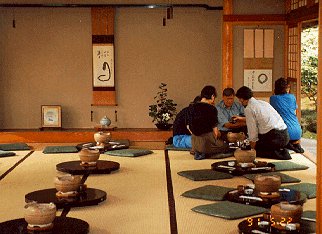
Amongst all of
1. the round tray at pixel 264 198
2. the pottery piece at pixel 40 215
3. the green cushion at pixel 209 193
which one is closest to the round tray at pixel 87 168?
the green cushion at pixel 209 193

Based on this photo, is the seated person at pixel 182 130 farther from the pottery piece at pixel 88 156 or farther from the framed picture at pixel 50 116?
the framed picture at pixel 50 116

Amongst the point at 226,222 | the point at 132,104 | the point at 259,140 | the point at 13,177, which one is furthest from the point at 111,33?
the point at 226,222

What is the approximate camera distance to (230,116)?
833cm

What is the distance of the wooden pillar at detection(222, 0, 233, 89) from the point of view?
30.7 feet

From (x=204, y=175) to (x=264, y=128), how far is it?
5.22 ft

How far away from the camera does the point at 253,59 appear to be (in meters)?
9.50

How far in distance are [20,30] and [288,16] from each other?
4217mm

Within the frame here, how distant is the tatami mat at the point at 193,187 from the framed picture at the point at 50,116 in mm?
3017

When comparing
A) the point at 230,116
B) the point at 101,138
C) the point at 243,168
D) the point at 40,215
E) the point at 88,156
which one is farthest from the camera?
the point at 230,116

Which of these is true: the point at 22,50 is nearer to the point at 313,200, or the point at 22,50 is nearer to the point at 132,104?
the point at 132,104

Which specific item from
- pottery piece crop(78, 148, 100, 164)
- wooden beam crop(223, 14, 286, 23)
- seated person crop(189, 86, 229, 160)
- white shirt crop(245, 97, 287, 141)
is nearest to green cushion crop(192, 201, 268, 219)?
pottery piece crop(78, 148, 100, 164)

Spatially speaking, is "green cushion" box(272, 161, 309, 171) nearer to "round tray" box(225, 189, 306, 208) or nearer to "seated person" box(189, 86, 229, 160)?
"seated person" box(189, 86, 229, 160)

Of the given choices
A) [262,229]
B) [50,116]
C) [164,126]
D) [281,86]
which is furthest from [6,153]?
[262,229]

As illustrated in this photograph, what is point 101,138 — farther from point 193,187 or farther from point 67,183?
point 67,183
